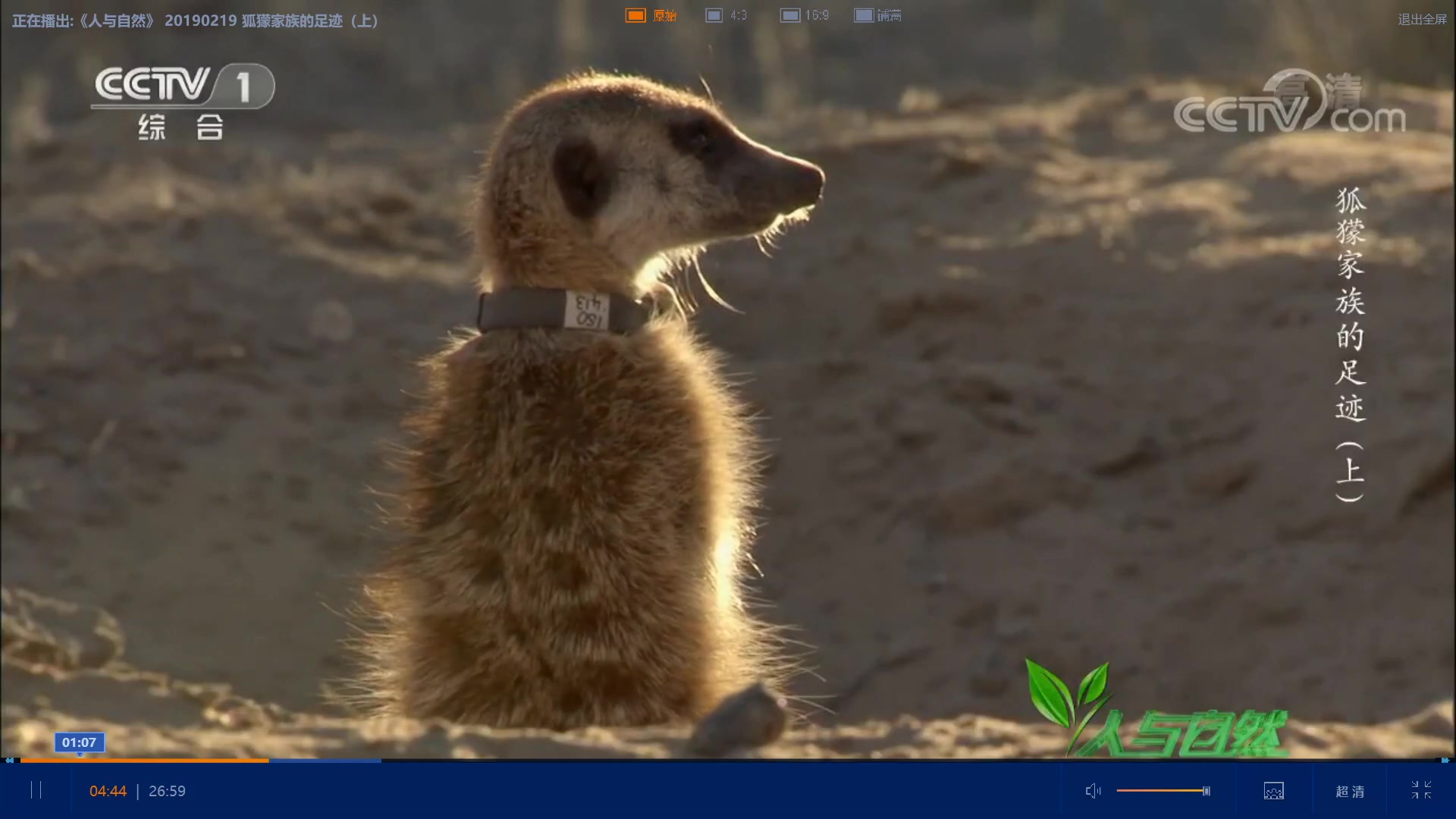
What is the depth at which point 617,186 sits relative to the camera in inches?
133

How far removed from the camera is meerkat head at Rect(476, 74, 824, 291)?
332 cm

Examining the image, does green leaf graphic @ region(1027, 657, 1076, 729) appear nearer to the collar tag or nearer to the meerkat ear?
the collar tag

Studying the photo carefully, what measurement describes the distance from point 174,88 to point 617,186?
108 centimetres

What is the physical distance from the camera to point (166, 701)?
10.4 ft

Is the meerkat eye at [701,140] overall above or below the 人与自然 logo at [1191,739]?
above

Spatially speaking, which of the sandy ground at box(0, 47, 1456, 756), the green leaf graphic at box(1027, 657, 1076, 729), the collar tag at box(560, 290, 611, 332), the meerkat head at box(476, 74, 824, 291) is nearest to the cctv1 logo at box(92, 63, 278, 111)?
the meerkat head at box(476, 74, 824, 291)

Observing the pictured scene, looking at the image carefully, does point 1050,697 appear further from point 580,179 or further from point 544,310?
point 580,179

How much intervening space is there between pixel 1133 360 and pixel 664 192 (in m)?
2.14

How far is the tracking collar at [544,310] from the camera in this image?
10.5 feet

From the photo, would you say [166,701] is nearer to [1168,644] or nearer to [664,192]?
[664,192]

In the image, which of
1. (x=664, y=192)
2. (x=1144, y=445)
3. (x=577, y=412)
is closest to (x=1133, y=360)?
(x=1144, y=445)

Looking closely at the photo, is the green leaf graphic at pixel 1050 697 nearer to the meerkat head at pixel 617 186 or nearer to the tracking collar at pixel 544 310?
the tracking collar at pixel 544 310

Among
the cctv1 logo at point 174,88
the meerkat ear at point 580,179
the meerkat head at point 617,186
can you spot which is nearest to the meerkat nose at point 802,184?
the meerkat head at point 617,186

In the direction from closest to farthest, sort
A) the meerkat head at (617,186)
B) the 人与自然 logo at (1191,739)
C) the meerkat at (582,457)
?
the 人与自然 logo at (1191,739)
the meerkat at (582,457)
the meerkat head at (617,186)
